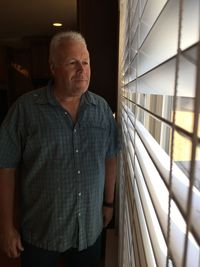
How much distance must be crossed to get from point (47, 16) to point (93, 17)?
189 centimetres

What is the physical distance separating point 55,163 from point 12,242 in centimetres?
41

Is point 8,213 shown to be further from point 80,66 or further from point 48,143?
point 80,66

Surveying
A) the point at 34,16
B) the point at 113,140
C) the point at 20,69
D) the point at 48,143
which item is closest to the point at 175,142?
the point at 48,143

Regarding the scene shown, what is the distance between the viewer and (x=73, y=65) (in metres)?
1.19

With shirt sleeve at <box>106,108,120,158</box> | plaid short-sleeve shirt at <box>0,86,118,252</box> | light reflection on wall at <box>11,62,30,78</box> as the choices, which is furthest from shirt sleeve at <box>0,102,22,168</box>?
light reflection on wall at <box>11,62,30,78</box>

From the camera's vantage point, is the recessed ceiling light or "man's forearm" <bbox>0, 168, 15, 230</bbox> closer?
"man's forearm" <bbox>0, 168, 15, 230</bbox>

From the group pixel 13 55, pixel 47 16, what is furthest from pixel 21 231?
pixel 13 55

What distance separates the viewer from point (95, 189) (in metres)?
1.29

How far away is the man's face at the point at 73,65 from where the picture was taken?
118 centimetres

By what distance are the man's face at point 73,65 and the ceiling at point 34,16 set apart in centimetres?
180

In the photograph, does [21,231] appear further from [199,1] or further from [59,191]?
[199,1]

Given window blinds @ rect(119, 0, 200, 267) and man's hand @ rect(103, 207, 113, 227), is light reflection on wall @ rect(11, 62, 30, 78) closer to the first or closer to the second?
man's hand @ rect(103, 207, 113, 227)

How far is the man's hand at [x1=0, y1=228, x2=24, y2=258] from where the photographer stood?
1.29m

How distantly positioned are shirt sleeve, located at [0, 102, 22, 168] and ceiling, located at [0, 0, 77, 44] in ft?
6.31
